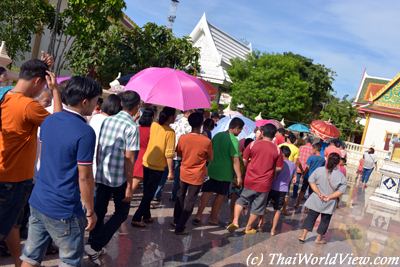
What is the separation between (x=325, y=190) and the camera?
638cm

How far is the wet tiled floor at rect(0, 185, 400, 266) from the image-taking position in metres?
4.76

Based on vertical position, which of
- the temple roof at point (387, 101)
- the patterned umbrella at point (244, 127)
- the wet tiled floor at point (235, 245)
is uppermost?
the temple roof at point (387, 101)

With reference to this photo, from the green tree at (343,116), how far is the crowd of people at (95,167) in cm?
3009

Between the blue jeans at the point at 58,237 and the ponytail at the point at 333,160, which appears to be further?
the ponytail at the point at 333,160

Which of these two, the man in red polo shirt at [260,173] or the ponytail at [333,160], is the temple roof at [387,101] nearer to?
the ponytail at [333,160]

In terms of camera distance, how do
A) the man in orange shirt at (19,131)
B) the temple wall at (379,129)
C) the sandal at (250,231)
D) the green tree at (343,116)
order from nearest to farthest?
the man in orange shirt at (19,131) → the sandal at (250,231) → the temple wall at (379,129) → the green tree at (343,116)

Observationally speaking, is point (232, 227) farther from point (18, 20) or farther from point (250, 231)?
point (18, 20)

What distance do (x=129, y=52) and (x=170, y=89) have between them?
10376mm

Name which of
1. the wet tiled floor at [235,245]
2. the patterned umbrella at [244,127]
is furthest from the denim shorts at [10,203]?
the patterned umbrella at [244,127]

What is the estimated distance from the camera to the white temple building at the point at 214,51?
100 ft

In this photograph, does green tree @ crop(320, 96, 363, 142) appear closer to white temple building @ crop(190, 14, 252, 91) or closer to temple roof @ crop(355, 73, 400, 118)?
temple roof @ crop(355, 73, 400, 118)

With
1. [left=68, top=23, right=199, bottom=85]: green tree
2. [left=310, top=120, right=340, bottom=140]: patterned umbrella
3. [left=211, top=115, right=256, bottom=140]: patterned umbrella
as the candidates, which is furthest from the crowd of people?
[left=68, top=23, right=199, bottom=85]: green tree

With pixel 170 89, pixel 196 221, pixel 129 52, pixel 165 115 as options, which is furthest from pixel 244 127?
pixel 129 52

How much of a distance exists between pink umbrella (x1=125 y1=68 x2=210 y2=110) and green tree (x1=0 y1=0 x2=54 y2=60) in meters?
8.76
